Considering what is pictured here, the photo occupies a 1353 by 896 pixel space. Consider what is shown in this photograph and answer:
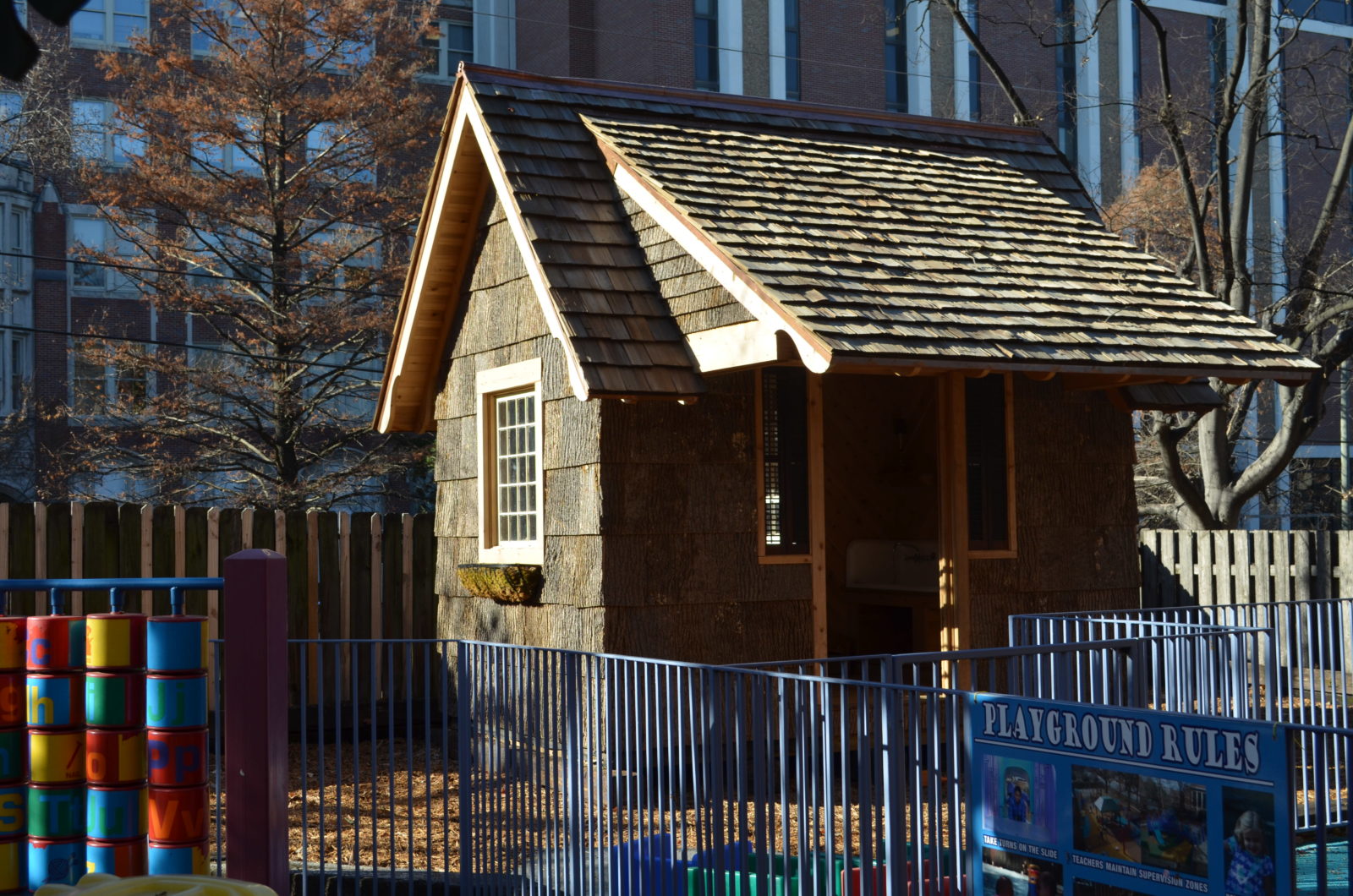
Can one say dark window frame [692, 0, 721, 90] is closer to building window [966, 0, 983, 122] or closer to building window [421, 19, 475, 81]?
building window [421, 19, 475, 81]

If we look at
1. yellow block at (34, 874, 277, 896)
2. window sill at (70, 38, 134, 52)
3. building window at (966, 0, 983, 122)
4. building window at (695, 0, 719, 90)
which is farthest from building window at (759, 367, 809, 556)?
building window at (966, 0, 983, 122)

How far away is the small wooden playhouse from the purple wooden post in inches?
159

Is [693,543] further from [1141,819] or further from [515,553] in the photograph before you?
[1141,819]

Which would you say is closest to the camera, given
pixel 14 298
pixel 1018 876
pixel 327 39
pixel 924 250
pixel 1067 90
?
pixel 1018 876

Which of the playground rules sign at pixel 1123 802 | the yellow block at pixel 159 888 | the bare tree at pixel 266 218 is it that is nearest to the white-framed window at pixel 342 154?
the bare tree at pixel 266 218

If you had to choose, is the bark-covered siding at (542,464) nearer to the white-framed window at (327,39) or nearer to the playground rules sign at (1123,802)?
the playground rules sign at (1123,802)

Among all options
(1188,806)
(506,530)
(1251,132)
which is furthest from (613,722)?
(1251,132)

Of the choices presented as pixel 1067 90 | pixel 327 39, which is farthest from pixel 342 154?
pixel 1067 90

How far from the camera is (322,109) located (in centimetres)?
2369

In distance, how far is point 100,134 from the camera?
102 feet

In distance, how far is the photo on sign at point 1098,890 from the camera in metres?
4.48

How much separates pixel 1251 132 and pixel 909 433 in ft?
25.2

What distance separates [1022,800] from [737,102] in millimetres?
9913

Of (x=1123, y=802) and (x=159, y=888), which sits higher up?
(x=1123, y=802)
